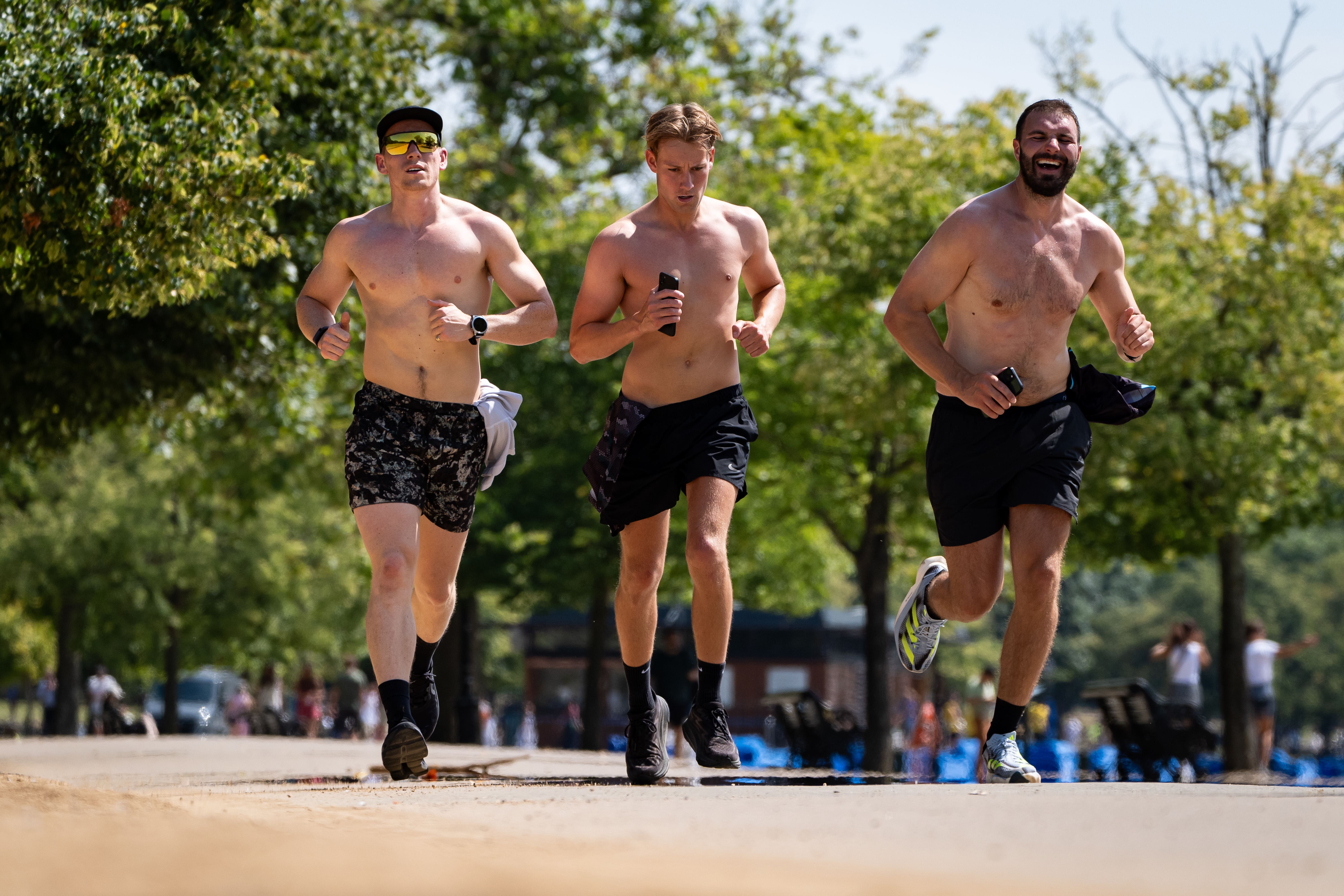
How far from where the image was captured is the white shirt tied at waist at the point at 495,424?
21.9ft

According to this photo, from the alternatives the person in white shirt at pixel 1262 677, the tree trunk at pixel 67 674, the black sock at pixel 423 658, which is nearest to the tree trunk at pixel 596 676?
the person in white shirt at pixel 1262 677

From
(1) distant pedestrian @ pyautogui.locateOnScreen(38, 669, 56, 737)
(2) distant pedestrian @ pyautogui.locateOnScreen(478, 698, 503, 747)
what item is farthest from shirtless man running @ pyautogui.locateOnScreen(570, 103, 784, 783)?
(1) distant pedestrian @ pyautogui.locateOnScreen(38, 669, 56, 737)

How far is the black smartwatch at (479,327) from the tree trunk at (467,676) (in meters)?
12.9

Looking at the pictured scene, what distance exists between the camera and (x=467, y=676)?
72.4 feet

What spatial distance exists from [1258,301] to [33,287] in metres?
13.7

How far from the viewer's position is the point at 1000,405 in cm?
595

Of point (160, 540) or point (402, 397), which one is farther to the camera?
point (160, 540)

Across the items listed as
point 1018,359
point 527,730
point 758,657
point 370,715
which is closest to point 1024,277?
point 1018,359

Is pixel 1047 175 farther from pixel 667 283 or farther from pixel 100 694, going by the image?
pixel 100 694

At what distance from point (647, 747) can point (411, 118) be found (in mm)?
2833

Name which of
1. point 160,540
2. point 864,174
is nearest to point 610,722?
point 160,540

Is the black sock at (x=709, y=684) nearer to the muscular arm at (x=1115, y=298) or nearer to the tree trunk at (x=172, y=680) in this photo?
the muscular arm at (x=1115, y=298)

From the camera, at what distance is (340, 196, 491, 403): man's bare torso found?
6.50 metres

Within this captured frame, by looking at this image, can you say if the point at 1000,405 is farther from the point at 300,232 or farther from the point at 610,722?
the point at 610,722
